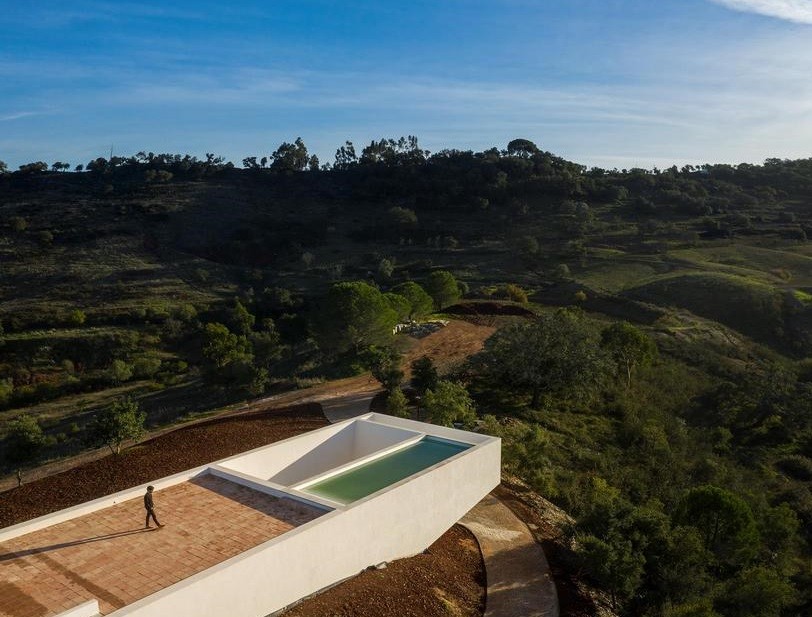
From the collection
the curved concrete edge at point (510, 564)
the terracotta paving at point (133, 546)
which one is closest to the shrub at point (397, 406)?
the curved concrete edge at point (510, 564)

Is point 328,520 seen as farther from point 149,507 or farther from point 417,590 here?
point 149,507

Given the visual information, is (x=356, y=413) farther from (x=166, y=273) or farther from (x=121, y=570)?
(x=166, y=273)

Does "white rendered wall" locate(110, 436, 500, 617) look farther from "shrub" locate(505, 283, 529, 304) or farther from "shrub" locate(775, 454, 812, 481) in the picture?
"shrub" locate(505, 283, 529, 304)

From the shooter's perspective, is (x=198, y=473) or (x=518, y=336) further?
(x=518, y=336)

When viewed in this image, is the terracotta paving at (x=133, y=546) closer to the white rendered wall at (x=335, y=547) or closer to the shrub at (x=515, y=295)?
the white rendered wall at (x=335, y=547)

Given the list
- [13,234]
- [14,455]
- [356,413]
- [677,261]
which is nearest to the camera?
[14,455]

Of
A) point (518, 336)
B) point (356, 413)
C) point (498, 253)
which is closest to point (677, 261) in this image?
point (498, 253)

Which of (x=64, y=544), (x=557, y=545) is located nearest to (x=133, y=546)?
(x=64, y=544)
